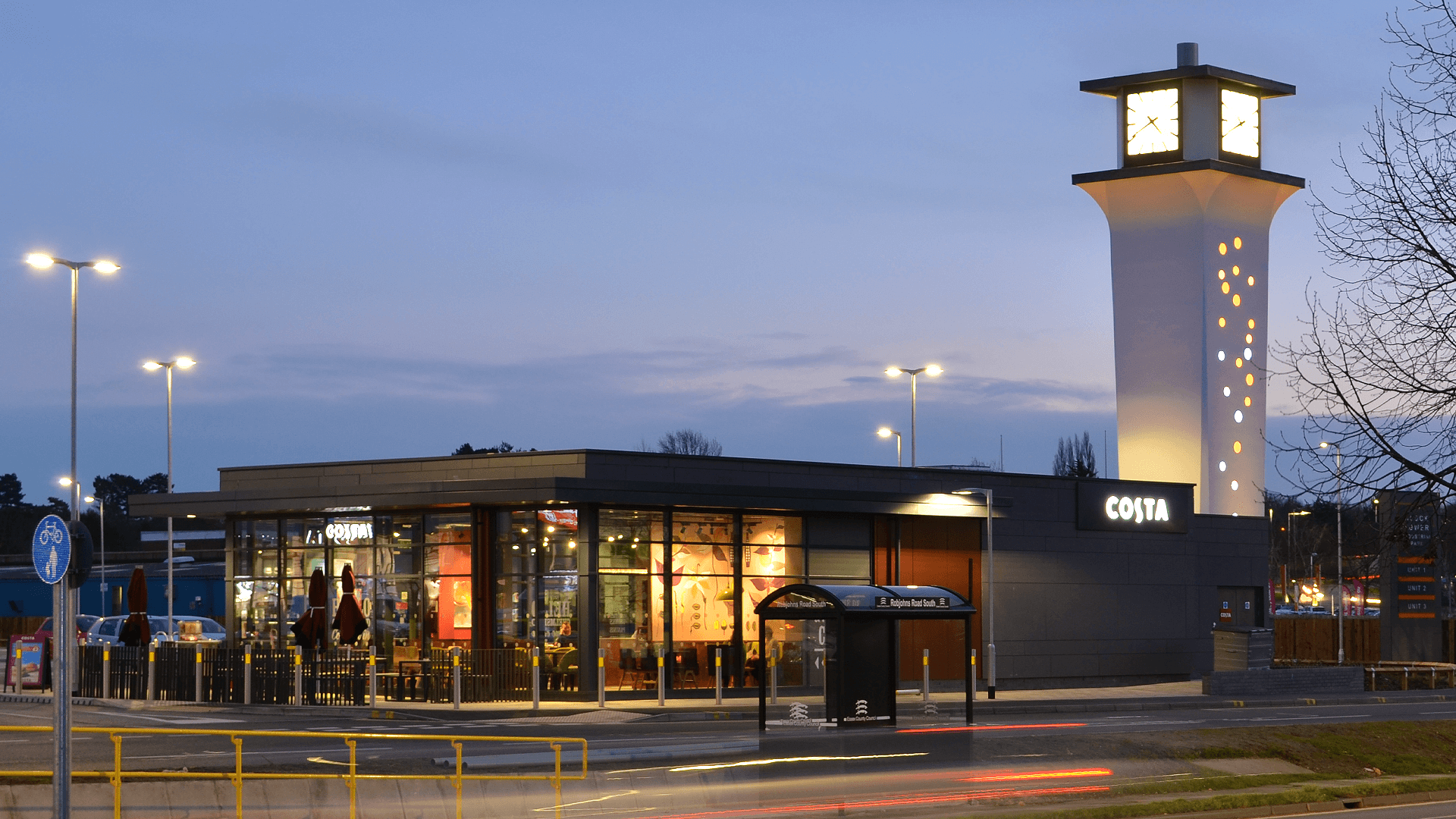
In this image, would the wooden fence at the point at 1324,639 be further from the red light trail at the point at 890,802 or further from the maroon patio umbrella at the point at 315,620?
the red light trail at the point at 890,802

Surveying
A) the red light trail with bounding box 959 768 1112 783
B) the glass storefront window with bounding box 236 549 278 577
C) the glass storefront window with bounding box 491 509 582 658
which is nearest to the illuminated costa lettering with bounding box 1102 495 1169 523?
the glass storefront window with bounding box 491 509 582 658

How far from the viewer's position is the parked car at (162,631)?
45.5 meters

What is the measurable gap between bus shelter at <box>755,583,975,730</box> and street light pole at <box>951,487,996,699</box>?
10.8 metres

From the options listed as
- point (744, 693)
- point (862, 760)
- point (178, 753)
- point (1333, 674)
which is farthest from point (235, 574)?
point (1333, 674)

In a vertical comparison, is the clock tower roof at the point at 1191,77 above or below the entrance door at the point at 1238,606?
above

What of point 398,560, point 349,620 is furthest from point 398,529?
point 349,620

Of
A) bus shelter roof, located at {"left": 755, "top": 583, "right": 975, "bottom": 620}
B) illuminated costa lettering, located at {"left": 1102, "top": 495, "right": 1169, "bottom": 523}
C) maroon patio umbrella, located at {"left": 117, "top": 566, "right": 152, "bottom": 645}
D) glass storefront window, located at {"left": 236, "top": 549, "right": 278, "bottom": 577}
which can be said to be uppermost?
illuminated costa lettering, located at {"left": 1102, "top": 495, "right": 1169, "bottom": 523}

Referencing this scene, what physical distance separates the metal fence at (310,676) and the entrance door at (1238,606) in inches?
871

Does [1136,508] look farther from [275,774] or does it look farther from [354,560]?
[275,774]

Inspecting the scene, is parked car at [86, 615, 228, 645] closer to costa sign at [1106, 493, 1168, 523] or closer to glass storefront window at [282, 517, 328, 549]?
glass storefront window at [282, 517, 328, 549]

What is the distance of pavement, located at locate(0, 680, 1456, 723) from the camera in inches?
1189

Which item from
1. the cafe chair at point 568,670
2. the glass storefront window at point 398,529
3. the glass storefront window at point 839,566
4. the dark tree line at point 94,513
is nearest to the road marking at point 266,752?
the cafe chair at point 568,670

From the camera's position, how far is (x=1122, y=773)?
20.4m

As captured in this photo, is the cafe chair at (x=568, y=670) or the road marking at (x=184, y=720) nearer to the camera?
the road marking at (x=184, y=720)
